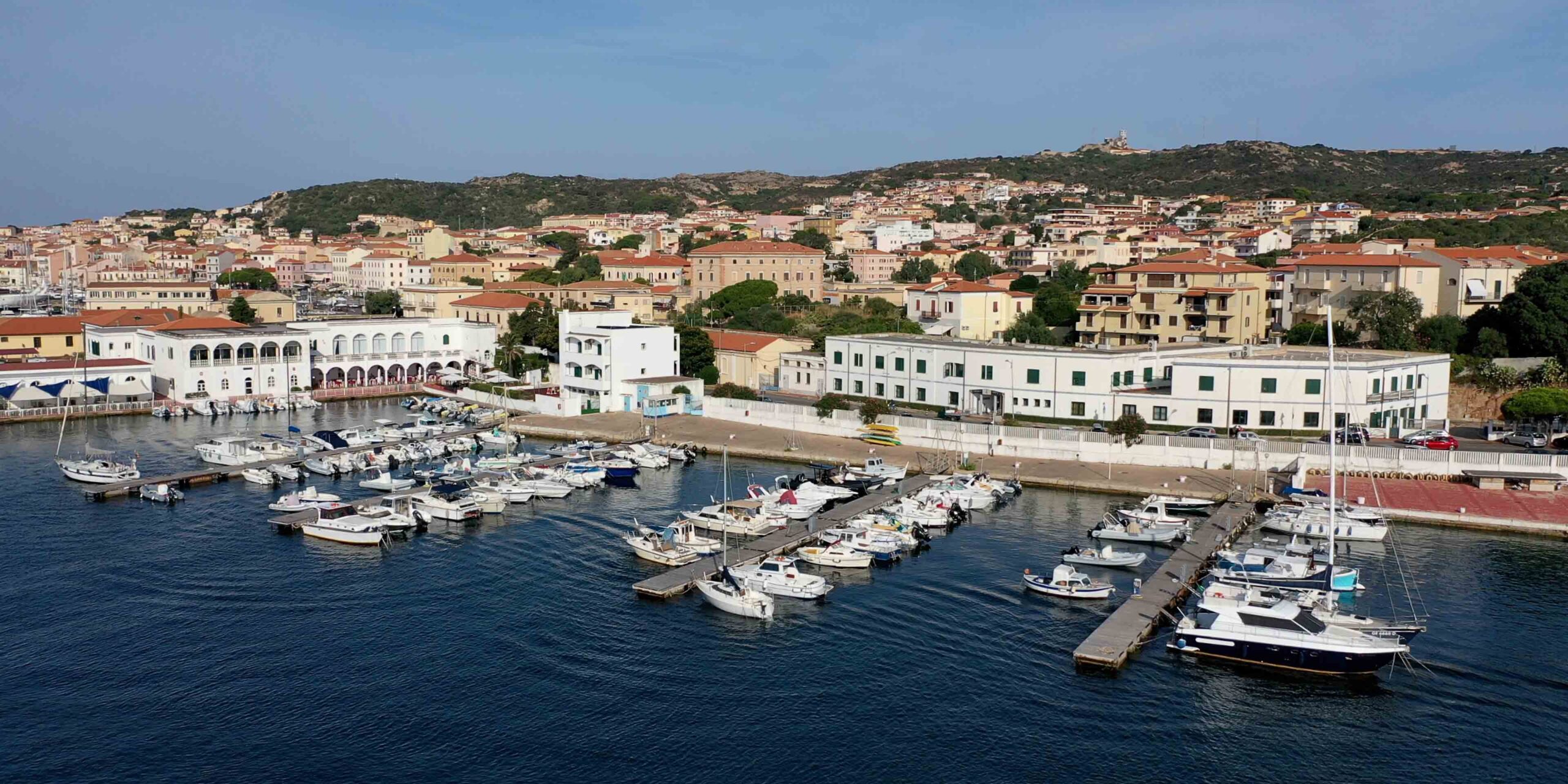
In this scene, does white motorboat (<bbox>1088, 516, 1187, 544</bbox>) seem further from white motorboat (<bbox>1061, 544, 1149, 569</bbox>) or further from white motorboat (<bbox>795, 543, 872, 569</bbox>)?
white motorboat (<bbox>795, 543, 872, 569</bbox>)

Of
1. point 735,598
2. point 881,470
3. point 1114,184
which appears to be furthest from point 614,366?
point 1114,184

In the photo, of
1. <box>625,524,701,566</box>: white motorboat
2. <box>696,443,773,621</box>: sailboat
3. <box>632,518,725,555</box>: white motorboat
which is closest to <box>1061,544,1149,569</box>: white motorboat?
<box>696,443,773,621</box>: sailboat

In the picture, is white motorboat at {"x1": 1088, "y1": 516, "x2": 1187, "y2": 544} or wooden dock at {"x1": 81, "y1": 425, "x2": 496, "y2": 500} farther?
wooden dock at {"x1": 81, "y1": 425, "x2": 496, "y2": 500}

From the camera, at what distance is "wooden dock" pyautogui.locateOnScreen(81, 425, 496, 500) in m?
34.4

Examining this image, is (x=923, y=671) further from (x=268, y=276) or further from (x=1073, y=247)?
(x=268, y=276)

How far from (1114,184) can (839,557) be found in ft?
520

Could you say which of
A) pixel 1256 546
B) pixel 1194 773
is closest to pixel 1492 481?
pixel 1256 546

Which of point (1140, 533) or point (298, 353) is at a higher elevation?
point (298, 353)

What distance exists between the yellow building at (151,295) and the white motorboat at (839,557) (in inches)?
2221

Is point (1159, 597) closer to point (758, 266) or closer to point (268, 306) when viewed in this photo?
point (758, 266)

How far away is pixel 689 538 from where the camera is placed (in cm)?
2812

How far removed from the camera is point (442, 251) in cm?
11962

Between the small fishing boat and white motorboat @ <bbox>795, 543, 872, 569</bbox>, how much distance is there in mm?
18813

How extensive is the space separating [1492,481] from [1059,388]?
13695 mm
